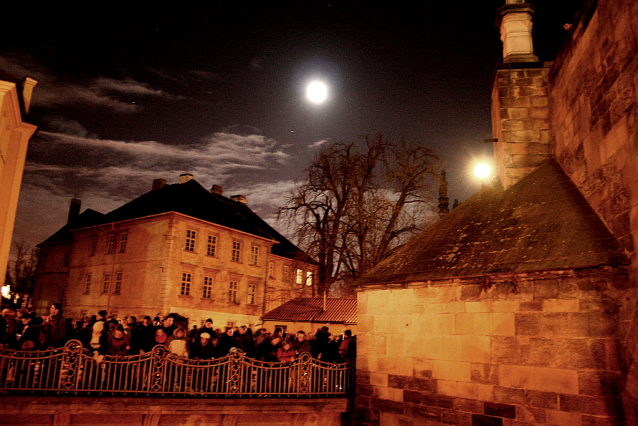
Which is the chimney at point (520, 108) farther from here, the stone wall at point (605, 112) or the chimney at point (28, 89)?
the chimney at point (28, 89)

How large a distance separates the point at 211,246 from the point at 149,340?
25.3m

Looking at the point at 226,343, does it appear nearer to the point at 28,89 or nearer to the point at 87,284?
the point at 28,89

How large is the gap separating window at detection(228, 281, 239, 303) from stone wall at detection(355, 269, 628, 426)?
88.1 ft

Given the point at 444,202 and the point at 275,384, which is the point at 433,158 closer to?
the point at 444,202

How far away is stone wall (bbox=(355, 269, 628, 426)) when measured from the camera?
24.0 ft

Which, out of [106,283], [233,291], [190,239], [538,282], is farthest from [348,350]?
[106,283]

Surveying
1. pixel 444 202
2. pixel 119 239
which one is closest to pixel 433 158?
pixel 444 202

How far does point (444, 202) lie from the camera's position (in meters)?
17.4

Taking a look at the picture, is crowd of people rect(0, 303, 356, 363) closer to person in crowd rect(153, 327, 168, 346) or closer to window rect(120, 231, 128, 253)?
person in crowd rect(153, 327, 168, 346)

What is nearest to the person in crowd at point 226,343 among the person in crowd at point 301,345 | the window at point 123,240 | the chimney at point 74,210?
the person in crowd at point 301,345

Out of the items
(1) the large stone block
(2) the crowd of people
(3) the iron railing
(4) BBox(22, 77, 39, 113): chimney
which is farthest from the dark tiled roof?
(1) the large stone block

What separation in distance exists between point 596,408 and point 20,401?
9411mm

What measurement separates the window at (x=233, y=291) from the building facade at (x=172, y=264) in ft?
0.24

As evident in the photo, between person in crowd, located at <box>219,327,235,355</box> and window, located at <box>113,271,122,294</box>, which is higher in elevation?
window, located at <box>113,271,122,294</box>
